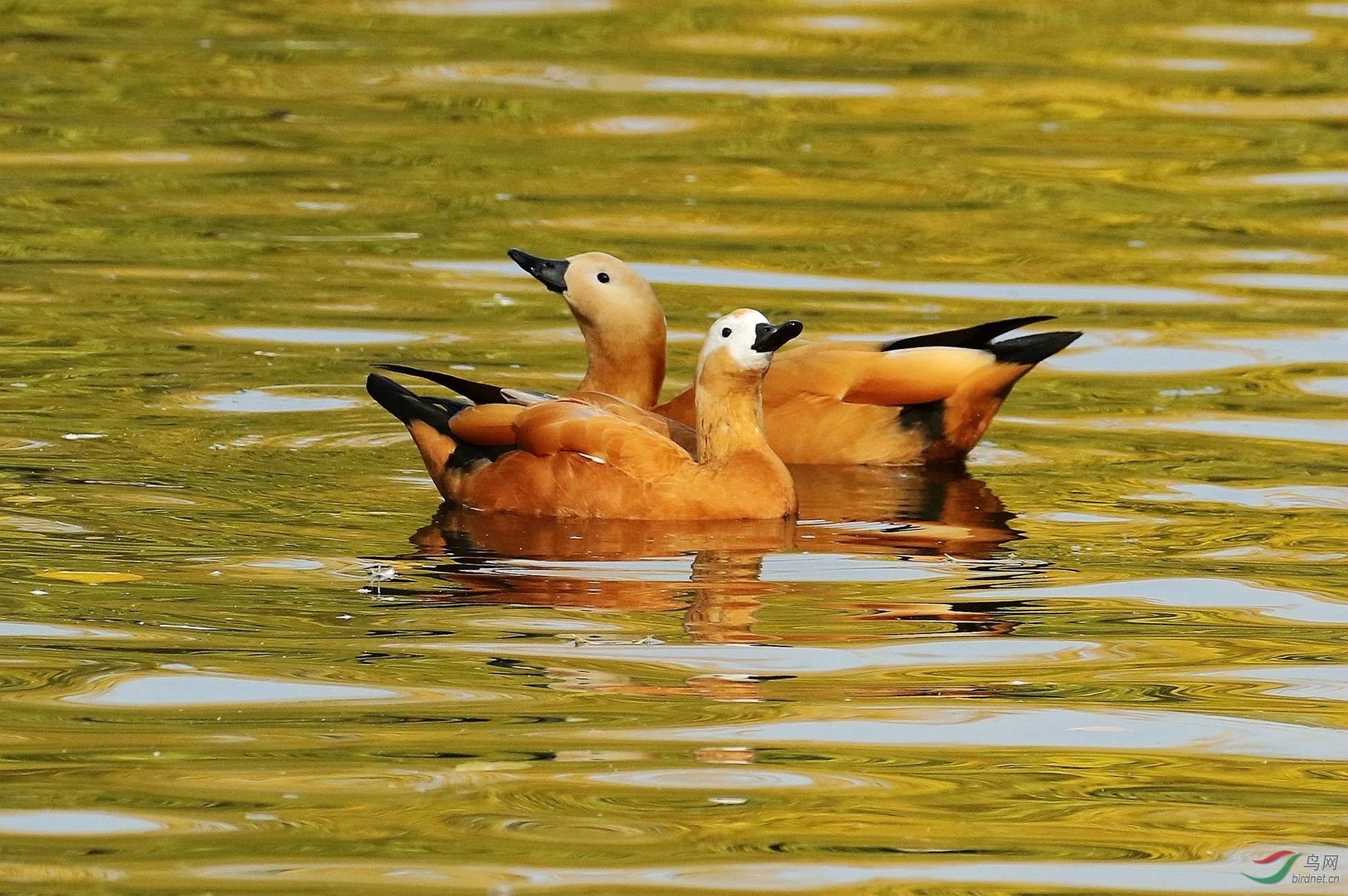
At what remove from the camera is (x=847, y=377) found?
33.1 feet

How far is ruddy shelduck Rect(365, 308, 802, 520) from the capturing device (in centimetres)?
877

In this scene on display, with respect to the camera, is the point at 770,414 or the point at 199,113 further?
the point at 199,113

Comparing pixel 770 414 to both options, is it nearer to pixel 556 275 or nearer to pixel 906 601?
pixel 556 275

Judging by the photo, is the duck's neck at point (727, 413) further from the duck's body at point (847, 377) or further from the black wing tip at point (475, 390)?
the duck's body at point (847, 377)

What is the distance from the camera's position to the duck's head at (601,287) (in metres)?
10.2

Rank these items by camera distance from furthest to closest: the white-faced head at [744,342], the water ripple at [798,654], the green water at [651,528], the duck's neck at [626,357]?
the duck's neck at [626,357], the white-faced head at [744,342], the water ripple at [798,654], the green water at [651,528]

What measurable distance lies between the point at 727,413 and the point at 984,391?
1.44 m

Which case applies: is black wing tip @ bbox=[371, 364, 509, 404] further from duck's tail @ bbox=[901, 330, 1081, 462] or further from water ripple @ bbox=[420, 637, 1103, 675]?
water ripple @ bbox=[420, 637, 1103, 675]

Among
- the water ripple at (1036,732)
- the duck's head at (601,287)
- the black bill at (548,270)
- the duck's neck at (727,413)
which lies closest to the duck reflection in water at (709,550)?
the duck's neck at (727,413)

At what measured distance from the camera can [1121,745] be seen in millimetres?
6309

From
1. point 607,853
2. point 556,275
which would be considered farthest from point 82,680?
point 556,275

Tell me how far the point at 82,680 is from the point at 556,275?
155 inches

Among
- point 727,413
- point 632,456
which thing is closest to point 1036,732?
point 632,456

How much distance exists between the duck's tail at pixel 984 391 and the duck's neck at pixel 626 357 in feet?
3.51
